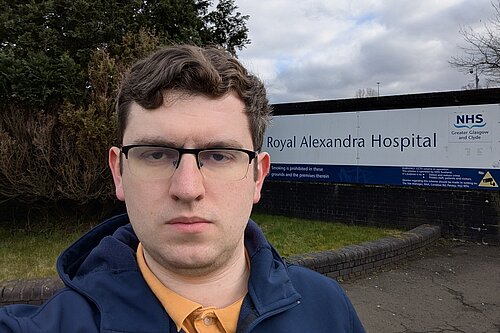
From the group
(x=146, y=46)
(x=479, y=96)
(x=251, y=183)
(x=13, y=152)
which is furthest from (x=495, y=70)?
(x=251, y=183)

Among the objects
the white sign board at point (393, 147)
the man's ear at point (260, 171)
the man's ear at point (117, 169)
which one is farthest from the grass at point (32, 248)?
the white sign board at point (393, 147)

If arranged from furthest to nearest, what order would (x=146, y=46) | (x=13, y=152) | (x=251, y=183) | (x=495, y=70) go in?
(x=495, y=70), (x=146, y=46), (x=13, y=152), (x=251, y=183)

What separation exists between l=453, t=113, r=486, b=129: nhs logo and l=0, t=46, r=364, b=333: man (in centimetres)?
820

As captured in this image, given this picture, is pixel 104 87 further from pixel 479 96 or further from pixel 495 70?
pixel 495 70

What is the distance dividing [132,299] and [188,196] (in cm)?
36

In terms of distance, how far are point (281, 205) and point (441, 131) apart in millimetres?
4200

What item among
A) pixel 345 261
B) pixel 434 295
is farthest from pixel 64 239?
pixel 434 295

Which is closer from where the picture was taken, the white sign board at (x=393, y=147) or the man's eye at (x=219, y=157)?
the man's eye at (x=219, y=157)

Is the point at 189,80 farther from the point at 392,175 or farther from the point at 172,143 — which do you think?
the point at 392,175

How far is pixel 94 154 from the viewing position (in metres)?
7.07

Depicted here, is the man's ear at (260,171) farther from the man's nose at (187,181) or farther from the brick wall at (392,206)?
the brick wall at (392,206)

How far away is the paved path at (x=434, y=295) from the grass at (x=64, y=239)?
114 cm

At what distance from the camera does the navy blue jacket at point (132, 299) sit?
1.29 meters

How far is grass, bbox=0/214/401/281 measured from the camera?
18.9 ft
